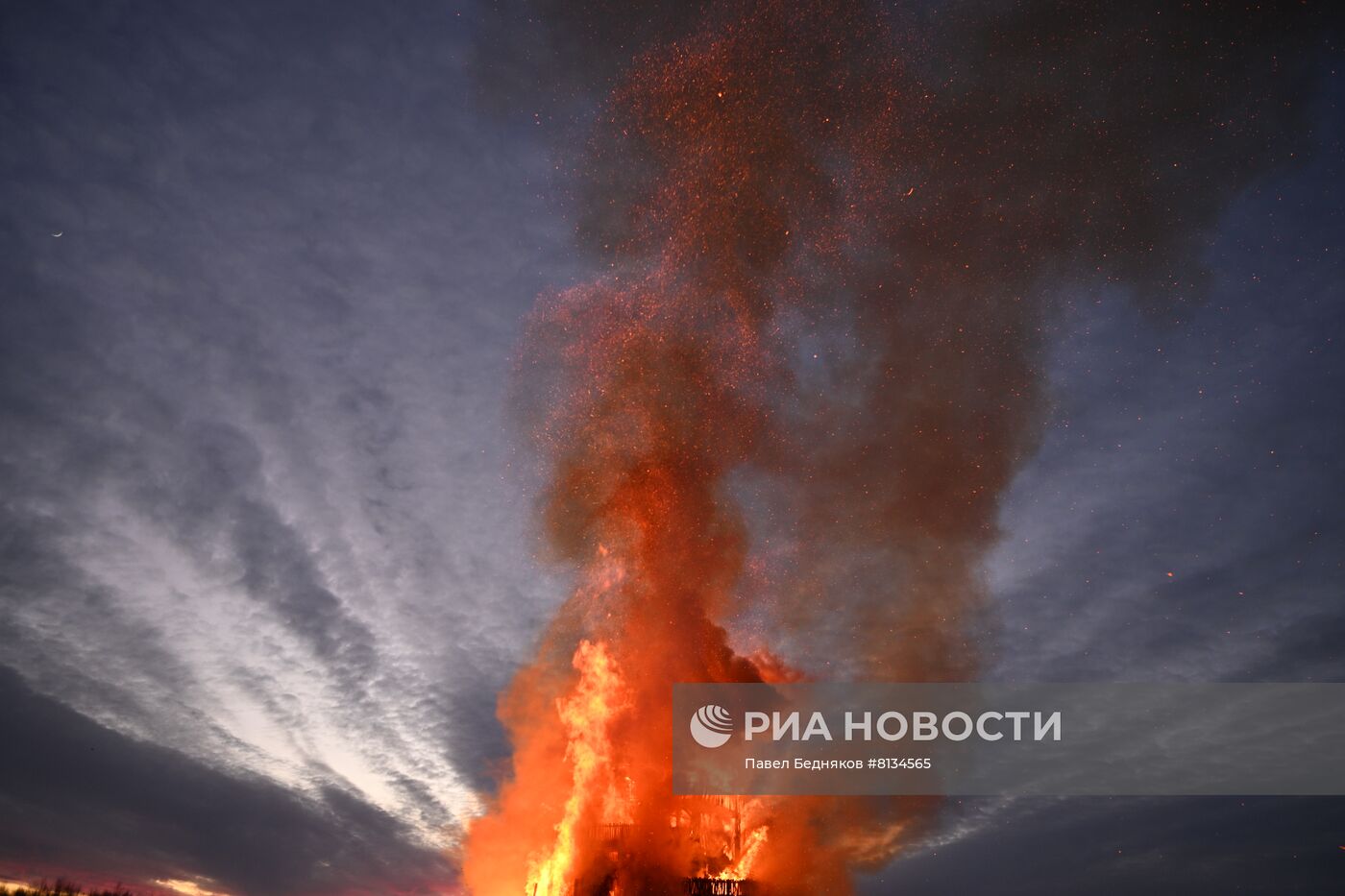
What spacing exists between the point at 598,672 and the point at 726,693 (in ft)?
29.2

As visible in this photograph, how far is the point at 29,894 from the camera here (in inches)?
939

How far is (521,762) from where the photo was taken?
64.8 m

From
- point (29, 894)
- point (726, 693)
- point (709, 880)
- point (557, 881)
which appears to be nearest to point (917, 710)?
point (726, 693)

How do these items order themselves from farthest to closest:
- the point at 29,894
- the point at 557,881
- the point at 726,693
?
the point at 726,693
the point at 557,881
the point at 29,894

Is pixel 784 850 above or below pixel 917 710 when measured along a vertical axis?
below

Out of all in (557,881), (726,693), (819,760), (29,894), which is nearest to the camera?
(29,894)

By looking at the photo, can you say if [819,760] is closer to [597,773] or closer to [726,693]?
[726,693]

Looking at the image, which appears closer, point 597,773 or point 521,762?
point 597,773

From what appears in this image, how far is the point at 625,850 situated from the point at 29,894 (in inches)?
1524

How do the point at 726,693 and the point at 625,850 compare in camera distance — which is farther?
the point at 726,693

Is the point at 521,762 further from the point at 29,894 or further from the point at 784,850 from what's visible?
the point at 29,894

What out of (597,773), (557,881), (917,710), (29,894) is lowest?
(29,894)

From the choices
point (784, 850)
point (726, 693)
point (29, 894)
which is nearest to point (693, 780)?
point (726, 693)

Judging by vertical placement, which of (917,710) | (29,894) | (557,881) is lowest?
(29,894)
